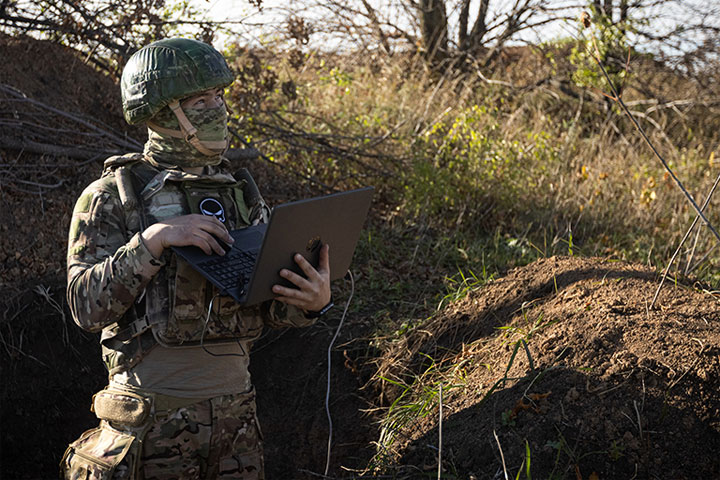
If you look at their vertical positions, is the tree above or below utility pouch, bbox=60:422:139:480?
above

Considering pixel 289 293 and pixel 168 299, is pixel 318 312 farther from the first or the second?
pixel 168 299

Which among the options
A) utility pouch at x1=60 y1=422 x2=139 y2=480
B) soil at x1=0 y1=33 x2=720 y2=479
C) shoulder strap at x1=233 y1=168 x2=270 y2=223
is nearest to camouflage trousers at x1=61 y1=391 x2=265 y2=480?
utility pouch at x1=60 y1=422 x2=139 y2=480

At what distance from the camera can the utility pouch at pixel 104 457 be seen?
203 cm

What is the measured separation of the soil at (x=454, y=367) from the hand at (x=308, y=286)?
0.78 m

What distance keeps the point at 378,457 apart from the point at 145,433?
1.15 m

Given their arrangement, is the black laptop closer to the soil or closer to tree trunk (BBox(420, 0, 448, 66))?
the soil

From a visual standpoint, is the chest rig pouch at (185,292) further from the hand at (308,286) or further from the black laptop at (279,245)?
the hand at (308,286)

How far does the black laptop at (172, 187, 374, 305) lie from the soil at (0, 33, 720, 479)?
2.96 feet

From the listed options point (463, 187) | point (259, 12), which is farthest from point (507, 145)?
point (259, 12)

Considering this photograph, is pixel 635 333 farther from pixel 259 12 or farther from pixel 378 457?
pixel 259 12

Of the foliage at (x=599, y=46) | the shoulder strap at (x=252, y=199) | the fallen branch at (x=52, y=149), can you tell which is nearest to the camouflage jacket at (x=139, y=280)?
the shoulder strap at (x=252, y=199)

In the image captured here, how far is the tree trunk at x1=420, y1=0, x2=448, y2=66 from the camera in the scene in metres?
8.33

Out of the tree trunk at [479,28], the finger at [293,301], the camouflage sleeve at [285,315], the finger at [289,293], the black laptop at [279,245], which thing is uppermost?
the tree trunk at [479,28]

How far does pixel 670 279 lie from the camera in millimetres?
3293
